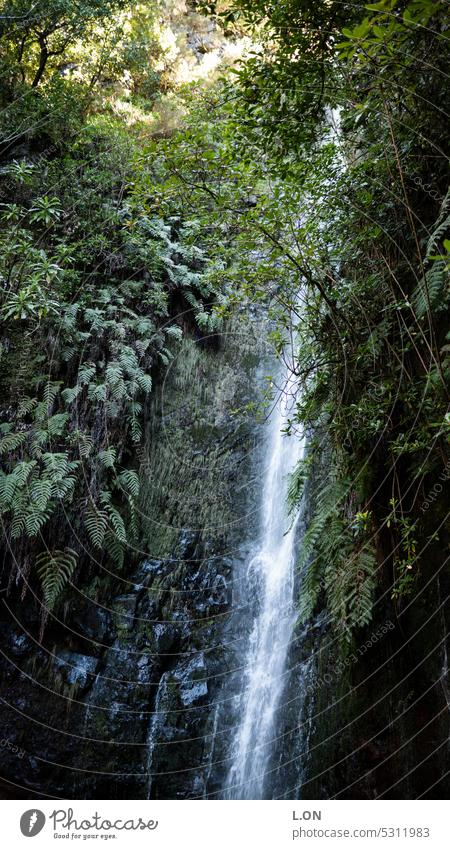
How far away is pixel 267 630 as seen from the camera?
610 cm

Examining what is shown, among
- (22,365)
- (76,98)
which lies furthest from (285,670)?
(76,98)

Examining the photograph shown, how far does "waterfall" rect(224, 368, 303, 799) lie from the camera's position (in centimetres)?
535

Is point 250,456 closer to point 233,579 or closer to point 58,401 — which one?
point 233,579

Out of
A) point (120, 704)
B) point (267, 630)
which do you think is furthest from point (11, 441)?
point (267, 630)

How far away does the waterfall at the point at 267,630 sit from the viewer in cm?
535

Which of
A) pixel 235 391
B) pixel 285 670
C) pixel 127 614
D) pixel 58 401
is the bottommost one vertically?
pixel 285 670

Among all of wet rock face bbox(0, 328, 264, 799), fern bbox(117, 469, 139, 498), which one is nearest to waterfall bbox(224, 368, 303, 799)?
wet rock face bbox(0, 328, 264, 799)

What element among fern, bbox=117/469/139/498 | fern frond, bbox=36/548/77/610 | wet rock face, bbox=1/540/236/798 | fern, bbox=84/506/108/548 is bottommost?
wet rock face, bbox=1/540/236/798

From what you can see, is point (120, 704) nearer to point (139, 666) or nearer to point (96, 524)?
point (139, 666)

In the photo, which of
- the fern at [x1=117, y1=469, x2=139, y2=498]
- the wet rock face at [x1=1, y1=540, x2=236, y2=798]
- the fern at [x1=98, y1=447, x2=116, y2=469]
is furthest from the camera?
the fern at [x1=117, y1=469, x2=139, y2=498]

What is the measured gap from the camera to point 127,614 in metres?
6.65

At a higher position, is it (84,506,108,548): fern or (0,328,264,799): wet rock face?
(84,506,108,548): fern

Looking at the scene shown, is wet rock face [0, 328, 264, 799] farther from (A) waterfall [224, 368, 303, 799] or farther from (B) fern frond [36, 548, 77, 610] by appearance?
(B) fern frond [36, 548, 77, 610]

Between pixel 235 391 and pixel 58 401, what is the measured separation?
2586 mm
